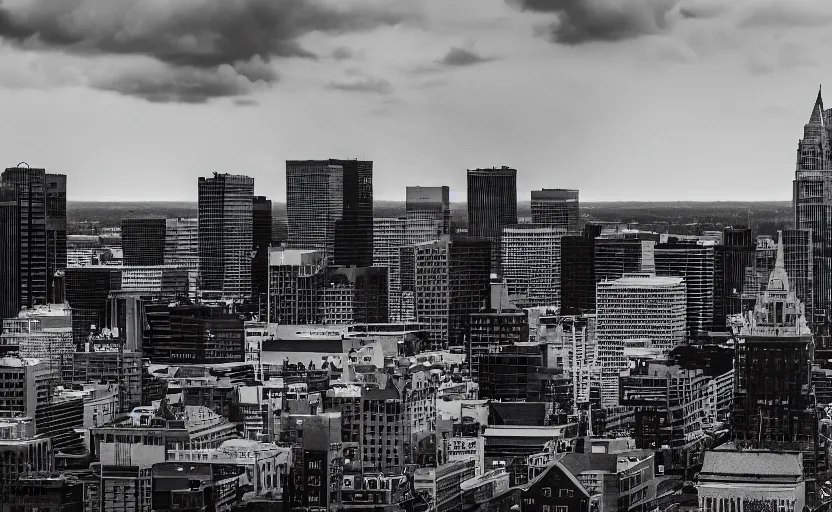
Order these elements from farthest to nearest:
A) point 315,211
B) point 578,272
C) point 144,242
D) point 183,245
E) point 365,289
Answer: point 183,245 → point 315,211 → point 144,242 → point 578,272 → point 365,289

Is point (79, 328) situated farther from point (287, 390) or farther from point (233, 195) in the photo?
point (287, 390)

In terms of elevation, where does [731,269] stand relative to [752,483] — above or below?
above

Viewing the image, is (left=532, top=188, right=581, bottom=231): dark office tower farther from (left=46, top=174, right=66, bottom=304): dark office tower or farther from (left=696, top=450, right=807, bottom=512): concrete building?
(left=696, top=450, right=807, bottom=512): concrete building

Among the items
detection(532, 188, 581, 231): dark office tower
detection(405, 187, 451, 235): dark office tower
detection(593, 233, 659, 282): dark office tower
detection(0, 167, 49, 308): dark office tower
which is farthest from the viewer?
detection(0, 167, 49, 308): dark office tower

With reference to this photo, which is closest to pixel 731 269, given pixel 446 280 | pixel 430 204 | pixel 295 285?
pixel 430 204

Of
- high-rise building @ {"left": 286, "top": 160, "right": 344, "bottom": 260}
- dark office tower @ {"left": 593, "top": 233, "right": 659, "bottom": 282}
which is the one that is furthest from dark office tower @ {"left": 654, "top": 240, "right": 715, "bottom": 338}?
high-rise building @ {"left": 286, "top": 160, "right": 344, "bottom": 260}

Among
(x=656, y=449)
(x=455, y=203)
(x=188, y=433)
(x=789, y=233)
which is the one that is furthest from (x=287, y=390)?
(x=455, y=203)

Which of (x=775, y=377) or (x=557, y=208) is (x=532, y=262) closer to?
(x=557, y=208)
